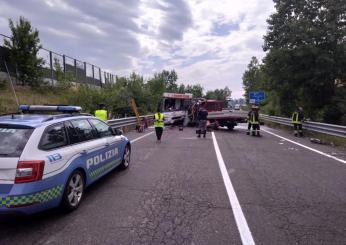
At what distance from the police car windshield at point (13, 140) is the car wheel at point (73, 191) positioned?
2.99 ft

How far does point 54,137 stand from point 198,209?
2552 mm

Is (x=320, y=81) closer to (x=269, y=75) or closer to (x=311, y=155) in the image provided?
(x=269, y=75)

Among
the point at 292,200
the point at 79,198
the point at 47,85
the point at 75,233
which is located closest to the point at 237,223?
the point at 292,200

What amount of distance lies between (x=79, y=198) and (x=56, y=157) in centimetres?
100

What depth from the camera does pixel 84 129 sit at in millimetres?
5996

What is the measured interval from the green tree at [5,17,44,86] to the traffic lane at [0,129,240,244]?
669 inches

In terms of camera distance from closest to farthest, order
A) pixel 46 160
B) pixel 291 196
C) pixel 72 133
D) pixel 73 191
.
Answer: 1. pixel 46 160
2. pixel 73 191
3. pixel 72 133
4. pixel 291 196

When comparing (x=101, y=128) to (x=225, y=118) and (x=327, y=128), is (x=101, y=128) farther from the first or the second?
(x=225, y=118)

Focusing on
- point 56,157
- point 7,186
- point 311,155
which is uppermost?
point 56,157

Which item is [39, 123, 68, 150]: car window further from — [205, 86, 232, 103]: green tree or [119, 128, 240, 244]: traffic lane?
[205, 86, 232, 103]: green tree

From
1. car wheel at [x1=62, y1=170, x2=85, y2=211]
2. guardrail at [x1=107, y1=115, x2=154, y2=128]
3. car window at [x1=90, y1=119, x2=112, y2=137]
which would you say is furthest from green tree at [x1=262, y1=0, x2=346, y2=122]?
car wheel at [x1=62, y1=170, x2=85, y2=211]

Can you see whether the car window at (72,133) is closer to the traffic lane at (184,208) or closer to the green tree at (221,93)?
the traffic lane at (184,208)

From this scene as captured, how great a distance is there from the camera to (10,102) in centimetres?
1683

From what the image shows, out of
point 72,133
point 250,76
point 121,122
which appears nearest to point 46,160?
point 72,133
